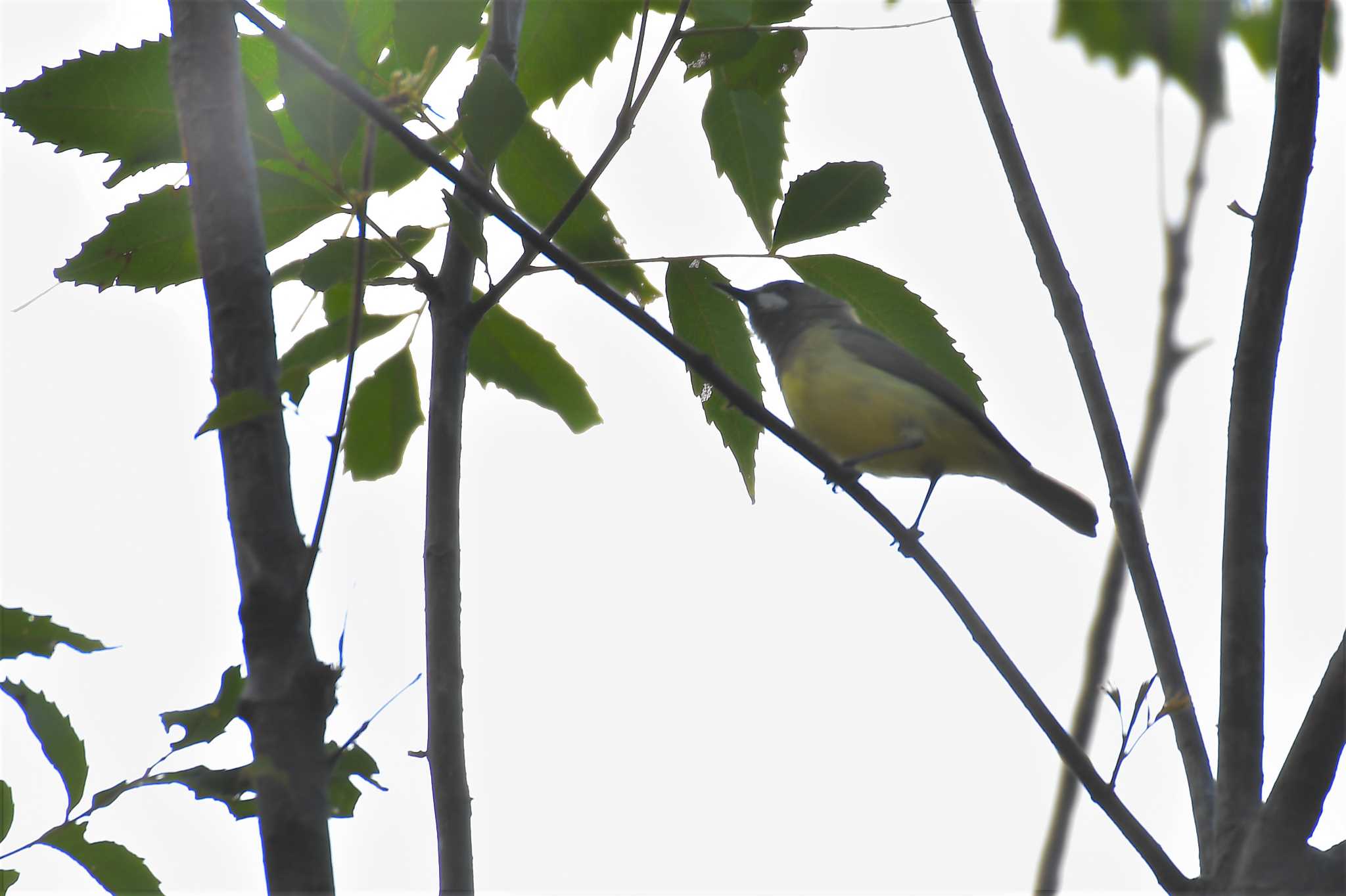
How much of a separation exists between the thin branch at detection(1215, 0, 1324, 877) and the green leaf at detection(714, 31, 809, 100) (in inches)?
44.4

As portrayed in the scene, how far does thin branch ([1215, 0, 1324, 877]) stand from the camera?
2.73 m

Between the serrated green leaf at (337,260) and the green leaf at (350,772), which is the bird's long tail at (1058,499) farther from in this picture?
the green leaf at (350,772)

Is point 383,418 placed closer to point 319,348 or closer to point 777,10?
point 319,348

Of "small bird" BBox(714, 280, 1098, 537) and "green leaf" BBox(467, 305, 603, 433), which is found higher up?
"small bird" BBox(714, 280, 1098, 537)

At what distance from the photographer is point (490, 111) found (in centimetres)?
235

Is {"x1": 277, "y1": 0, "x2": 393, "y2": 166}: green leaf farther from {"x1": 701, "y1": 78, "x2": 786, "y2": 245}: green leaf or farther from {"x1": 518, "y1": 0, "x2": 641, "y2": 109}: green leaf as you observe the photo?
{"x1": 701, "y1": 78, "x2": 786, "y2": 245}: green leaf

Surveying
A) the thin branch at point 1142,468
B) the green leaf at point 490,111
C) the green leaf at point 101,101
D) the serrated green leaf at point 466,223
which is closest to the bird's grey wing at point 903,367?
Answer: the thin branch at point 1142,468

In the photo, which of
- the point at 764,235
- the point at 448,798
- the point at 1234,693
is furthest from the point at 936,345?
the point at 448,798

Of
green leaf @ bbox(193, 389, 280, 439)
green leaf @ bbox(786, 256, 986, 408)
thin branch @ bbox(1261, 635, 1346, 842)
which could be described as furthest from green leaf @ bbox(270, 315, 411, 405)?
thin branch @ bbox(1261, 635, 1346, 842)

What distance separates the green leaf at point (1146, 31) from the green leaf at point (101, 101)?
9.27 feet

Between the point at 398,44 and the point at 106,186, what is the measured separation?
85 centimetres

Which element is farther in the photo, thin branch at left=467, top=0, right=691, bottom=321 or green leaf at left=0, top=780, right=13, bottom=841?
thin branch at left=467, top=0, right=691, bottom=321

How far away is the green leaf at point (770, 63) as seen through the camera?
3248 mm

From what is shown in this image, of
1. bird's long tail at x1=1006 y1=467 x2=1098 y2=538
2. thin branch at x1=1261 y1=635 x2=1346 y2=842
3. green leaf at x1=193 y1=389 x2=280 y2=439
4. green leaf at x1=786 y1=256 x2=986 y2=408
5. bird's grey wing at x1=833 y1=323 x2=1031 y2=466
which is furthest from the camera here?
bird's long tail at x1=1006 y1=467 x2=1098 y2=538
